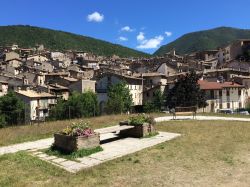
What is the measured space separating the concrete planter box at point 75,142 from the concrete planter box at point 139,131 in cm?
330

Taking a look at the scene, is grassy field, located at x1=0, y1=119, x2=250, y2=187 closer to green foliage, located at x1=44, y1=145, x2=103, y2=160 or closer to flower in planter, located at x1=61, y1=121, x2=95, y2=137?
green foliage, located at x1=44, y1=145, x2=103, y2=160

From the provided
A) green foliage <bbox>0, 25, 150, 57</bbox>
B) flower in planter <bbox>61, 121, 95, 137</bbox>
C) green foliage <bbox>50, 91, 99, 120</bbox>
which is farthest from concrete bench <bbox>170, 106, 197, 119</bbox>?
green foliage <bbox>0, 25, 150, 57</bbox>

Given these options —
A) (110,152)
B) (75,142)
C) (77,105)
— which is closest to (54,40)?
(77,105)

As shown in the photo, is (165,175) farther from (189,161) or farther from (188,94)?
(188,94)

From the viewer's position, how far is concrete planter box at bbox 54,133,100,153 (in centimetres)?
1263

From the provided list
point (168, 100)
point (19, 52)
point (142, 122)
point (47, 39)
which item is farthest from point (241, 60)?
point (47, 39)

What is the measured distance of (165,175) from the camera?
32.6 feet

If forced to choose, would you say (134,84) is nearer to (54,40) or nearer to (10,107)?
(10,107)

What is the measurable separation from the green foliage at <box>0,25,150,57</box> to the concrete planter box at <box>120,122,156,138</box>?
16029 centimetres

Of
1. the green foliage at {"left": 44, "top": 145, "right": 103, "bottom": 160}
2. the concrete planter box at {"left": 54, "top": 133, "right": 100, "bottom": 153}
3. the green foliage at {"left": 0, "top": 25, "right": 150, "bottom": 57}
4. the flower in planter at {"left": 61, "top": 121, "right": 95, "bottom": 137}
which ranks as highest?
the green foliage at {"left": 0, "top": 25, "right": 150, "bottom": 57}

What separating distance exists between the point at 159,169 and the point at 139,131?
563cm

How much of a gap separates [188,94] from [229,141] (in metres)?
39.2

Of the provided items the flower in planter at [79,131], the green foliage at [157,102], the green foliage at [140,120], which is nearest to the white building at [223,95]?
the green foliage at [157,102]

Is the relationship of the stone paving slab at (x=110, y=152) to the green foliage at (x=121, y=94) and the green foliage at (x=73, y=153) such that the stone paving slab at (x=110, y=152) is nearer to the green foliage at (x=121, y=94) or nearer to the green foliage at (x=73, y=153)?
the green foliage at (x=73, y=153)
